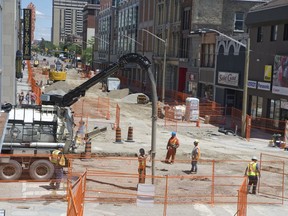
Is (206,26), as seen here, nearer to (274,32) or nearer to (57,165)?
(274,32)

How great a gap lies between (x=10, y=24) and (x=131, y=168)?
14.5m

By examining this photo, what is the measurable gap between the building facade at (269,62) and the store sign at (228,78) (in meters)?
2.97

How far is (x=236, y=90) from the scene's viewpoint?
47.1 meters

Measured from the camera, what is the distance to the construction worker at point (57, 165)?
721 inches

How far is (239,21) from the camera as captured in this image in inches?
2254

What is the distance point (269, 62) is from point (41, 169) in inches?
962

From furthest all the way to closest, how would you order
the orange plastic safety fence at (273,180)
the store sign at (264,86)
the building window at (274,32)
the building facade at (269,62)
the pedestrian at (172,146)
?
the store sign at (264,86)
the building window at (274,32)
the building facade at (269,62)
the pedestrian at (172,146)
the orange plastic safety fence at (273,180)

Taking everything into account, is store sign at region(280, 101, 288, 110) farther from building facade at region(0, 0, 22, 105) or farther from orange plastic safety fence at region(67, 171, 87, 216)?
orange plastic safety fence at region(67, 171, 87, 216)

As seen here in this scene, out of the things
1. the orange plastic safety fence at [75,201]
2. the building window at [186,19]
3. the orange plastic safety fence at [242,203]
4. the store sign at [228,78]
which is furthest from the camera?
the building window at [186,19]

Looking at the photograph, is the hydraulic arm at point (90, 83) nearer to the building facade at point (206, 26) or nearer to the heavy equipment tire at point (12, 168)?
the heavy equipment tire at point (12, 168)

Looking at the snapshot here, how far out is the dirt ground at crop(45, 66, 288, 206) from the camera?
63.1 feet

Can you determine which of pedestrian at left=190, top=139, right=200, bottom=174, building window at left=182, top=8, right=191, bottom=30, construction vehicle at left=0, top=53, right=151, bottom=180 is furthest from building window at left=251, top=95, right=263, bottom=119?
construction vehicle at left=0, top=53, right=151, bottom=180

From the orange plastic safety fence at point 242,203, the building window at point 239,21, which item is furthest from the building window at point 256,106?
the orange plastic safety fence at point 242,203

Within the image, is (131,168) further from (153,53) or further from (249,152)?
(153,53)
